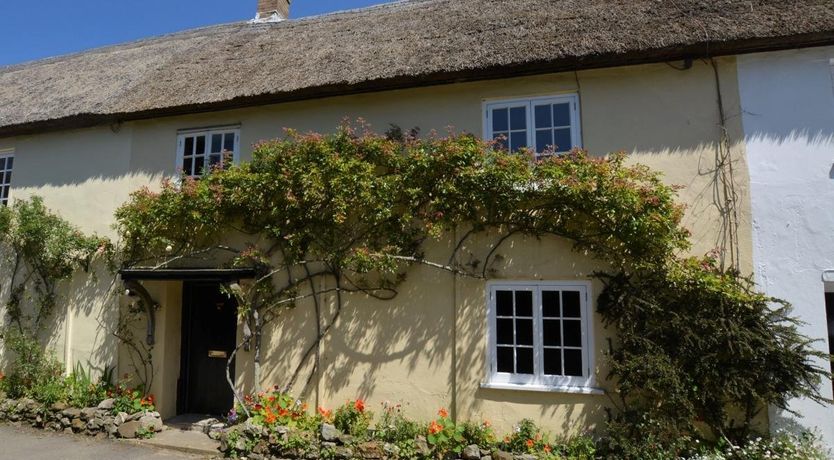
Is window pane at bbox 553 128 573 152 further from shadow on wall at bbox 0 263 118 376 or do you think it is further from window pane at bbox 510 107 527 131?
shadow on wall at bbox 0 263 118 376

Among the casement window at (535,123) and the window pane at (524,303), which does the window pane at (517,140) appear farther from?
the window pane at (524,303)

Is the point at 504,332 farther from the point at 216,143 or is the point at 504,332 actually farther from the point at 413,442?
the point at 216,143

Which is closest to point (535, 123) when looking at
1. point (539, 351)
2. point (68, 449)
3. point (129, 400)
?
point (539, 351)

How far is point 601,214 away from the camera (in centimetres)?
559

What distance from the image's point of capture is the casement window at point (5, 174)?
29.5 ft

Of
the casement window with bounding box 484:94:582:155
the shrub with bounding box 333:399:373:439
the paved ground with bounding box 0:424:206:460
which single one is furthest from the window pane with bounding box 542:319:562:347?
the paved ground with bounding box 0:424:206:460

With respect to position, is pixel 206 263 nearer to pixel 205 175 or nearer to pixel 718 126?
pixel 205 175

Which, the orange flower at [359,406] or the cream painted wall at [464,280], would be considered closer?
the cream painted wall at [464,280]

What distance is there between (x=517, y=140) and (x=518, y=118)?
320 millimetres

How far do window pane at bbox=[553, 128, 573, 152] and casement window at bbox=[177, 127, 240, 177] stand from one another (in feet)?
15.4

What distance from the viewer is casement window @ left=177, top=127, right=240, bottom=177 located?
25.2 feet

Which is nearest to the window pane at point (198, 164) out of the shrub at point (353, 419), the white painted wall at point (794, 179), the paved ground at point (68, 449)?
the paved ground at point (68, 449)

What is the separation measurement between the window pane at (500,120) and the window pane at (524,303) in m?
2.20

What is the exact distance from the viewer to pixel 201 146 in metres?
7.86
